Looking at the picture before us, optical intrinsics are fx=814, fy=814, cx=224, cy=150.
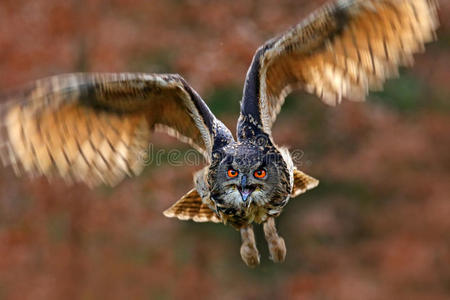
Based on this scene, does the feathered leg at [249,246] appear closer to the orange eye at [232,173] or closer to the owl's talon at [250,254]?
the owl's talon at [250,254]

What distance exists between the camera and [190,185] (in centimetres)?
1095

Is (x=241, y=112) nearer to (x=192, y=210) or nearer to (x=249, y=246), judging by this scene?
(x=249, y=246)

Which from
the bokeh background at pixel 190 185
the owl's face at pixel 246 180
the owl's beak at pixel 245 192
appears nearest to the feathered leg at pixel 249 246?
the owl's face at pixel 246 180

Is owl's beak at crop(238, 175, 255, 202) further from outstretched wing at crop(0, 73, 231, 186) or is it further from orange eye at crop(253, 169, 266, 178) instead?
outstretched wing at crop(0, 73, 231, 186)

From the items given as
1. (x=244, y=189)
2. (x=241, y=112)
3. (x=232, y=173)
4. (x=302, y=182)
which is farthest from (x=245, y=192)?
(x=302, y=182)

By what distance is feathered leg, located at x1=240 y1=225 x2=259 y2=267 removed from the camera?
5.81 m

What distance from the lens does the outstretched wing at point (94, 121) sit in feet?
18.0

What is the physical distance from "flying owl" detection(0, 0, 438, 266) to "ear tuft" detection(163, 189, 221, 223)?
527 mm

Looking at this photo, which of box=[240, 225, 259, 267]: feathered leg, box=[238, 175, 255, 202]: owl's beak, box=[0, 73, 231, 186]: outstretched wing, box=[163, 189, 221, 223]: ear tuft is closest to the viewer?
box=[238, 175, 255, 202]: owl's beak

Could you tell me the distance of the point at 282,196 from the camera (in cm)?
556

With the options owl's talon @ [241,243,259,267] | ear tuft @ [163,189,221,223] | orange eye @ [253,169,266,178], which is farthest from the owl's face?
ear tuft @ [163,189,221,223]

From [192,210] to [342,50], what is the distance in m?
1.77

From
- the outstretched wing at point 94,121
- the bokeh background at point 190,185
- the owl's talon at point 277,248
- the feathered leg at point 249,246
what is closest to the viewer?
the outstretched wing at point 94,121

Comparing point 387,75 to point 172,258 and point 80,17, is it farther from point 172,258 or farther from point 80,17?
point 172,258
